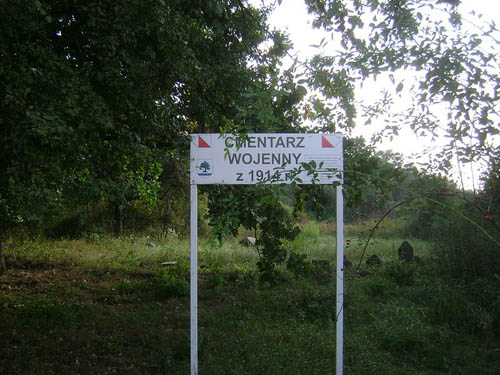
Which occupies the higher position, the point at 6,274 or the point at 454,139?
the point at 454,139

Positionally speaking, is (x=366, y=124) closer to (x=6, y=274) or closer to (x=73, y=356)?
(x=73, y=356)

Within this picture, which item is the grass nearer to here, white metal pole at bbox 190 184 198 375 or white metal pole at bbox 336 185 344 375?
white metal pole at bbox 190 184 198 375

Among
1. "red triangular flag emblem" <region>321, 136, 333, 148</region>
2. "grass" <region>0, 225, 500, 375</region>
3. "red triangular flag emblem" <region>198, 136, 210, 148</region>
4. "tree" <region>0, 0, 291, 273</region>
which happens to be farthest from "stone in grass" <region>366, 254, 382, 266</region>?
"red triangular flag emblem" <region>198, 136, 210, 148</region>

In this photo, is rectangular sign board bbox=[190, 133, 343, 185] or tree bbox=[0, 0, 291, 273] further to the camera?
rectangular sign board bbox=[190, 133, 343, 185]

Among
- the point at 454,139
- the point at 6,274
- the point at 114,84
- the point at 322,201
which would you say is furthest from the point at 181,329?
the point at 6,274

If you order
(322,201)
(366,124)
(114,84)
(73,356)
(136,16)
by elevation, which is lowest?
(73,356)

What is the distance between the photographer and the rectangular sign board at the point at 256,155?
12.5 ft

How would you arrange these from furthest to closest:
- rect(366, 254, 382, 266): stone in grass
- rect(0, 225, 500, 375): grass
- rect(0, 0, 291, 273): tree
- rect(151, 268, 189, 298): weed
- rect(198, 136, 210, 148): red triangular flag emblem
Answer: rect(366, 254, 382, 266): stone in grass < rect(151, 268, 189, 298): weed < rect(0, 225, 500, 375): grass < rect(198, 136, 210, 148): red triangular flag emblem < rect(0, 0, 291, 273): tree

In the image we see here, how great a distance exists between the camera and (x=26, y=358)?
4.63 metres

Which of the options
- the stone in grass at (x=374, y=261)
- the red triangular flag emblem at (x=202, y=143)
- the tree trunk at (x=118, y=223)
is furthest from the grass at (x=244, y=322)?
the tree trunk at (x=118, y=223)

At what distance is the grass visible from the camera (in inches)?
183

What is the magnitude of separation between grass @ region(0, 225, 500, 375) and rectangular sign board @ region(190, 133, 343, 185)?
199 cm

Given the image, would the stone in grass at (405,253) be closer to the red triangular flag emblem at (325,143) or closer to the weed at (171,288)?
the weed at (171,288)

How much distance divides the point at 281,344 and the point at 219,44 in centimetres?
373
